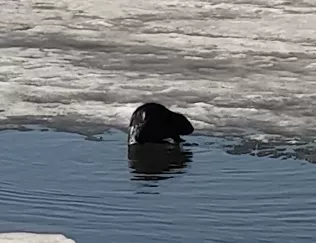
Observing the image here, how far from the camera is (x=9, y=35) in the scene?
14.5 meters

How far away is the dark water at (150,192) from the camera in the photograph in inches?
256

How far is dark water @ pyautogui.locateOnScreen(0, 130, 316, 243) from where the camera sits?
6.51 m

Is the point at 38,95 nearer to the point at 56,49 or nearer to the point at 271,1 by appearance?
the point at 56,49

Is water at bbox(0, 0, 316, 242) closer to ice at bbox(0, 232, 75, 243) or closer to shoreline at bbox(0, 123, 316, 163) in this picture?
shoreline at bbox(0, 123, 316, 163)

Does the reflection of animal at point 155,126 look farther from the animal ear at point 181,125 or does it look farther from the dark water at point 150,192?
the dark water at point 150,192

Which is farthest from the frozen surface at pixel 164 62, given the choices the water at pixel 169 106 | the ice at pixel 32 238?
the ice at pixel 32 238

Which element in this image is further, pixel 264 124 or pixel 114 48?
pixel 114 48

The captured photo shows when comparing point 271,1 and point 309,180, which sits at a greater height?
point 271,1

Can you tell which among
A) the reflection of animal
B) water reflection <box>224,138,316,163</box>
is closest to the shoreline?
water reflection <box>224,138,316,163</box>

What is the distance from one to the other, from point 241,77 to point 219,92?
0.91m

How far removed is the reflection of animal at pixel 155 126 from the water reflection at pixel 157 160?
6cm

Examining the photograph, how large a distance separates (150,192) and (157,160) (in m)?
1.16

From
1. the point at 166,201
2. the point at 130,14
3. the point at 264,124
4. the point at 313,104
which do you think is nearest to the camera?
the point at 166,201

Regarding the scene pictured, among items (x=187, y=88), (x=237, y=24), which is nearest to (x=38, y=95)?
(x=187, y=88)
